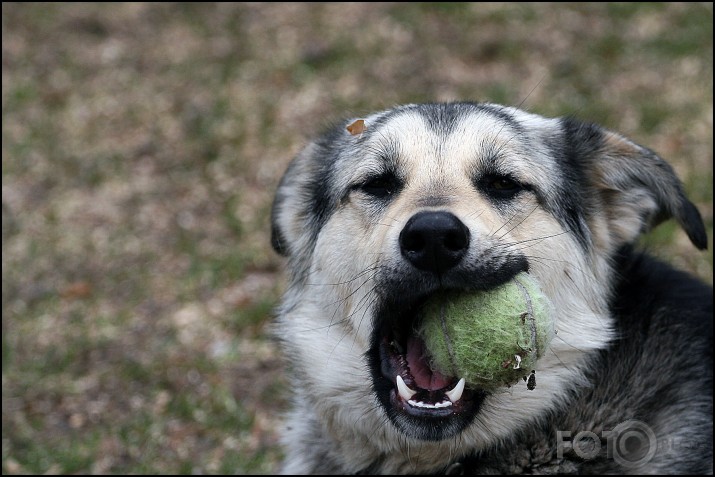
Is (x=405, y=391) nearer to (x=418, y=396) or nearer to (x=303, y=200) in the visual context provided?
(x=418, y=396)

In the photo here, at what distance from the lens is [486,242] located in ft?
11.0

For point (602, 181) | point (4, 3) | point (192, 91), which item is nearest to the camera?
point (602, 181)

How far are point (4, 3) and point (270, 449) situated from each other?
9.30 meters

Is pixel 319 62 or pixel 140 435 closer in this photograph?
pixel 140 435

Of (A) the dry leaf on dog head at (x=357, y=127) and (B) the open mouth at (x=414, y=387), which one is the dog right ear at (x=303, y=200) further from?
(B) the open mouth at (x=414, y=387)

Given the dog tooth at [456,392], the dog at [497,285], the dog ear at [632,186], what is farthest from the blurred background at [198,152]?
the dog tooth at [456,392]

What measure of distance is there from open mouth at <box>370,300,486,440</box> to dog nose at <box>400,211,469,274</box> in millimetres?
329

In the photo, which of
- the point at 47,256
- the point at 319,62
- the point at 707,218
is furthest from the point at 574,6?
the point at 47,256

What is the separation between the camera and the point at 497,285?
132 inches

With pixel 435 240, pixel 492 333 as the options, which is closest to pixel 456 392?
pixel 492 333

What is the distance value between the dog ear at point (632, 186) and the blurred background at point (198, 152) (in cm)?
121

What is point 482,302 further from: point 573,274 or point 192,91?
point 192,91

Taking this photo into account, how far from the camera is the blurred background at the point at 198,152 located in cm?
598

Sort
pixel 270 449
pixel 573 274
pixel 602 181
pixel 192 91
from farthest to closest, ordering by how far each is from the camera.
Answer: pixel 192 91
pixel 270 449
pixel 602 181
pixel 573 274
